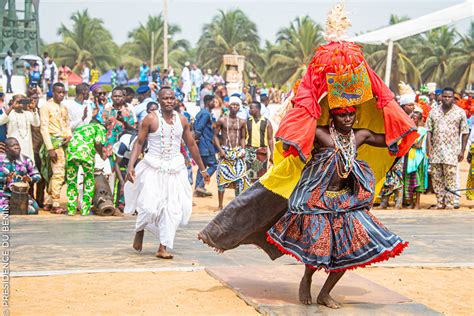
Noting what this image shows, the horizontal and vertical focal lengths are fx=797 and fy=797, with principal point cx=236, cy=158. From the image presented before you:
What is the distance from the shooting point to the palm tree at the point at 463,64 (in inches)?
2131

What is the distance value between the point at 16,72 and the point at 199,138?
19.3 metres

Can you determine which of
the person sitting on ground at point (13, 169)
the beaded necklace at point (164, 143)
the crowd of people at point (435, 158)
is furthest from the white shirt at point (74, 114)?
the crowd of people at point (435, 158)

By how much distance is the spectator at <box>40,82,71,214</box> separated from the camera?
12.9 meters

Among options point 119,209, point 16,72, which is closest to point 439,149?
point 119,209

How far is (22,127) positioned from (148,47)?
5136 centimetres

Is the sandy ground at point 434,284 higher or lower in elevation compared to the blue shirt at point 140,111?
lower

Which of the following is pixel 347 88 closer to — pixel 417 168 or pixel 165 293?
pixel 165 293

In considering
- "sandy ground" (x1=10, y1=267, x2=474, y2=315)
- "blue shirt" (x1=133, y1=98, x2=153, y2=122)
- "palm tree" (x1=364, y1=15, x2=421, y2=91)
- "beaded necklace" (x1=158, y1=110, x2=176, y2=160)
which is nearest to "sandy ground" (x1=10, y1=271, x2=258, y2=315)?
"sandy ground" (x1=10, y1=267, x2=474, y2=315)

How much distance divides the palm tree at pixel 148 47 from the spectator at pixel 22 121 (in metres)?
49.0

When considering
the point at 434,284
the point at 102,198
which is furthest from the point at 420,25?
the point at 434,284

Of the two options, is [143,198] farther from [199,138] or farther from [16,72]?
[16,72]

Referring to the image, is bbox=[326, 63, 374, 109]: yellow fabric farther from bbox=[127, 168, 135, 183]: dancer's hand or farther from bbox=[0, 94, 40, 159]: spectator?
bbox=[0, 94, 40, 159]: spectator

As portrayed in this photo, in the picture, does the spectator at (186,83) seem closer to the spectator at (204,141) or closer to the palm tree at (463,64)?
the spectator at (204,141)

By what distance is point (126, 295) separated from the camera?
23.2 feet
